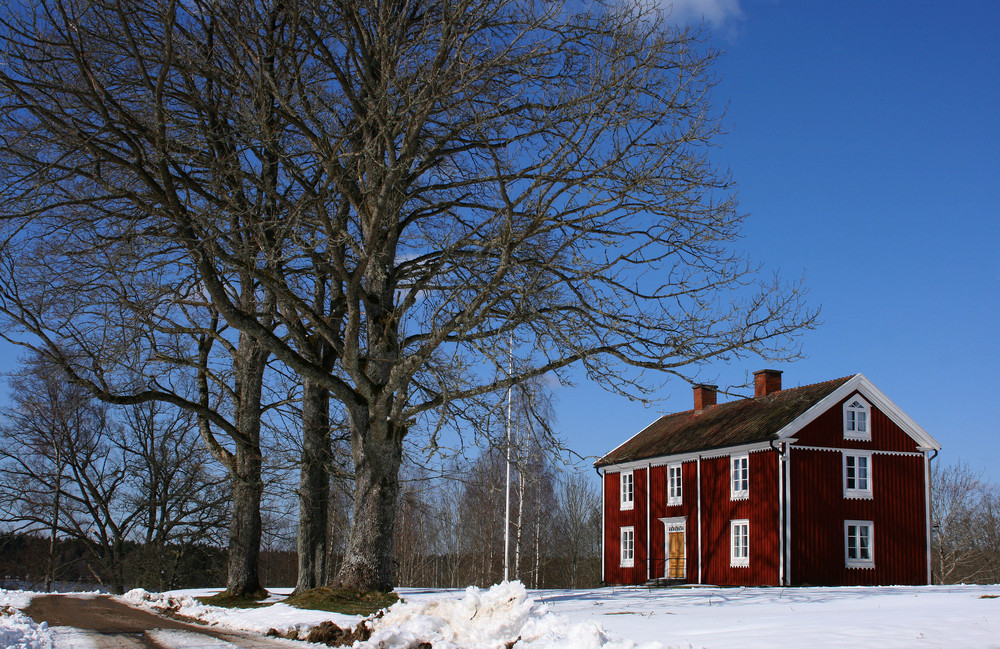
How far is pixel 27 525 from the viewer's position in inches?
1334

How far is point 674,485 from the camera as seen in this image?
33156 millimetres

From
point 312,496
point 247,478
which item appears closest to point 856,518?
point 312,496

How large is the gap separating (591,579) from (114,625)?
1906 inches

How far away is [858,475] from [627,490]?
10380mm

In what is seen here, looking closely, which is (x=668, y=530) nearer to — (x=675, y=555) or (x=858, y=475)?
(x=675, y=555)

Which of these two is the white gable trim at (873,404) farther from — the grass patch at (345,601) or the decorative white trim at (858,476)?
the grass patch at (345,601)

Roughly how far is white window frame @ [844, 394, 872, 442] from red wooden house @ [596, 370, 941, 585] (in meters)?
0.04

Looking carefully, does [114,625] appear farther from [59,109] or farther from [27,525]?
[27,525]

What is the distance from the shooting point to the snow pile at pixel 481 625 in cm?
795

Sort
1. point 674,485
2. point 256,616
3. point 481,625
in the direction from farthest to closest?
point 674,485, point 256,616, point 481,625

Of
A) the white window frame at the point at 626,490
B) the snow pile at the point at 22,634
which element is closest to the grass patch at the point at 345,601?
the snow pile at the point at 22,634

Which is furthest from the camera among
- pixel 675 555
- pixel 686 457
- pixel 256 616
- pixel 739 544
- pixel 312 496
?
pixel 675 555

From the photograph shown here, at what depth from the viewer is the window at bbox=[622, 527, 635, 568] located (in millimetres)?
35250

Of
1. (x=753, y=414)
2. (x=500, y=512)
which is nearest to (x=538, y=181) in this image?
(x=753, y=414)
